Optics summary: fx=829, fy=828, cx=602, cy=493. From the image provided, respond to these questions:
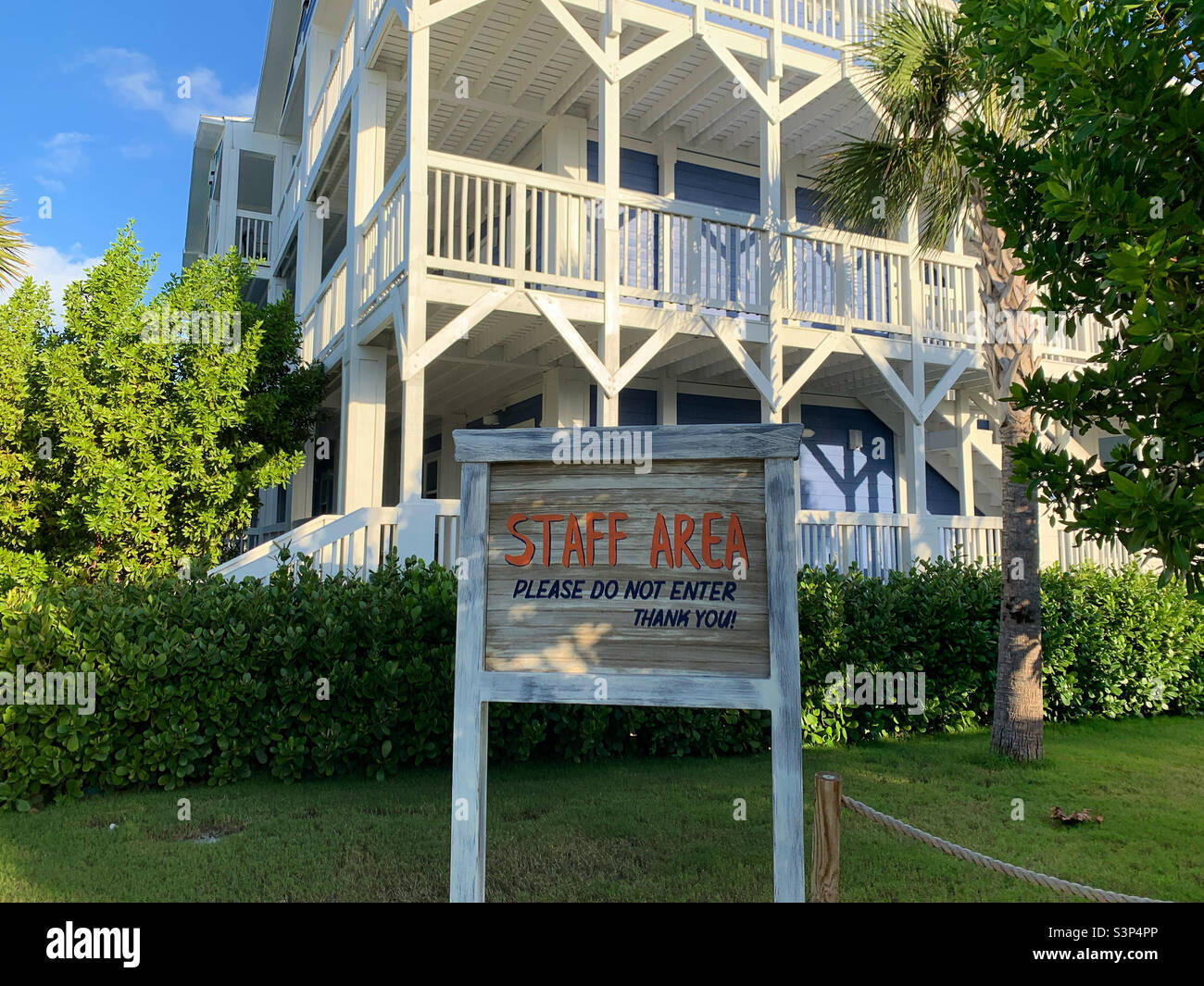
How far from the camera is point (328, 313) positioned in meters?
11.4

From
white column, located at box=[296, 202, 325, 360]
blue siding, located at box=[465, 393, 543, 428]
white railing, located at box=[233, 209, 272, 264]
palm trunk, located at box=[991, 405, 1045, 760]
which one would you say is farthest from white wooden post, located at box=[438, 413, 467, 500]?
palm trunk, located at box=[991, 405, 1045, 760]

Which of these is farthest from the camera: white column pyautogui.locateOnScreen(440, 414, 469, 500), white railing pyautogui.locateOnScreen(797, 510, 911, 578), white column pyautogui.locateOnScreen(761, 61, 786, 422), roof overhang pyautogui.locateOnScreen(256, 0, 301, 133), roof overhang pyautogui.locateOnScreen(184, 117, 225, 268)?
roof overhang pyautogui.locateOnScreen(184, 117, 225, 268)

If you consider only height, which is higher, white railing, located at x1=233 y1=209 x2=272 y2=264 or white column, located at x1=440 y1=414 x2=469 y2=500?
white railing, located at x1=233 y1=209 x2=272 y2=264

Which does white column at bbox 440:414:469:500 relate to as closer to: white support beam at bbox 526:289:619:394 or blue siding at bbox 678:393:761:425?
blue siding at bbox 678:393:761:425

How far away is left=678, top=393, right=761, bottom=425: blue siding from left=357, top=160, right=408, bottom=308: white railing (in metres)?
4.97

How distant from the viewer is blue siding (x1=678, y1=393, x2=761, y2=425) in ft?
41.4

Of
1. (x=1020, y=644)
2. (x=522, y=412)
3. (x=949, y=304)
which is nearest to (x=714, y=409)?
(x=522, y=412)

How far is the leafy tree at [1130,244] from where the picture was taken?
2.75m

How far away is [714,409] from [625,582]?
32.1 ft

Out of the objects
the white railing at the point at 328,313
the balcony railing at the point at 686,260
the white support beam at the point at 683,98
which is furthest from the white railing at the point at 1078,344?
the white railing at the point at 328,313

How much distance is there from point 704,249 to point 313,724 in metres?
6.76

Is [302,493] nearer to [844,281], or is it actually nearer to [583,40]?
[583,40]
